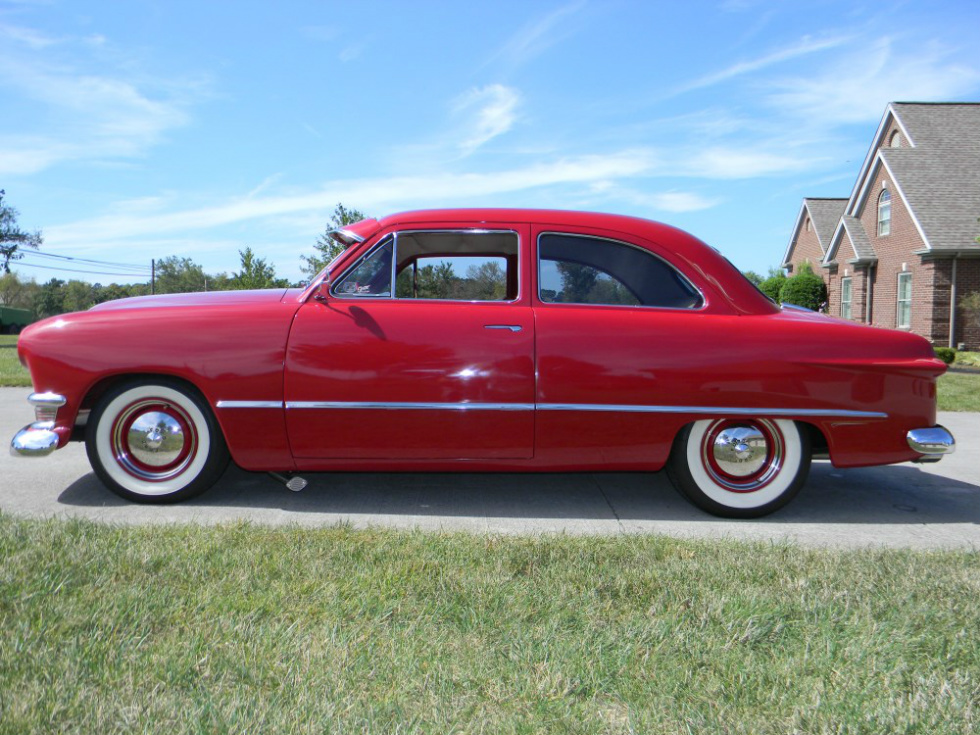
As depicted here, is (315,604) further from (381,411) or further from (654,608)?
(381,411)

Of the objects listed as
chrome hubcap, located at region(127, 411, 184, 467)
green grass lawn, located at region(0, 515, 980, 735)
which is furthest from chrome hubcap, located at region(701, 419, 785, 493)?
chrome hubcap, located at region(127, 411, 184, 467)

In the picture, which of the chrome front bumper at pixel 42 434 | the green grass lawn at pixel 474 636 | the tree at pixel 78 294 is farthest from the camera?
the tree at pixel 78 294

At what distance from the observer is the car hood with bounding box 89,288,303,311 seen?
4387 mm

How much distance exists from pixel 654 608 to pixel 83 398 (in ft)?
10.6

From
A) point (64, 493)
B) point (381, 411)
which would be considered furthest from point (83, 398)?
point (381, 411)

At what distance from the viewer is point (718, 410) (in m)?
4.18

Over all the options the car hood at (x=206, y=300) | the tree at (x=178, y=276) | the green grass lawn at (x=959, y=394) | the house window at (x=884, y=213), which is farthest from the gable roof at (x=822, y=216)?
the tree at (x=178, y=276)

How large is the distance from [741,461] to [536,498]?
3.90ft

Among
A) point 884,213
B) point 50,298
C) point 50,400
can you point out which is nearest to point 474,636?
point 50,400

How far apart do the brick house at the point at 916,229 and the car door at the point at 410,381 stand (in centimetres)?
2180

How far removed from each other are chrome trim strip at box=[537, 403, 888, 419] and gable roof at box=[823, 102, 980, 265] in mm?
20984

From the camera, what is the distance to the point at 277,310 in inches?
166

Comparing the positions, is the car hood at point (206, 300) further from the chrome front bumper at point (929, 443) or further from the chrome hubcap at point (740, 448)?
the chrome front bumper at point (929, 443)

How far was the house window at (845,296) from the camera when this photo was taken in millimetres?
28541
